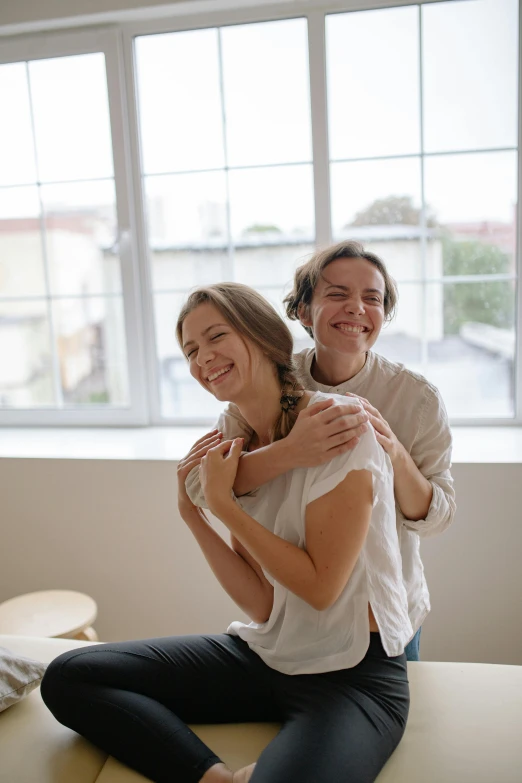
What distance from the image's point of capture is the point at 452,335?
98.2 inches

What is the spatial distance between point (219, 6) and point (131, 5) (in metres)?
0.31

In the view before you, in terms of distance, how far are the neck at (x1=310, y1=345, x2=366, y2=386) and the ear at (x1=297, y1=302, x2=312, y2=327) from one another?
0.21 ft

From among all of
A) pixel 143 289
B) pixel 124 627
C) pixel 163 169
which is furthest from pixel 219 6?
pixel 124 627

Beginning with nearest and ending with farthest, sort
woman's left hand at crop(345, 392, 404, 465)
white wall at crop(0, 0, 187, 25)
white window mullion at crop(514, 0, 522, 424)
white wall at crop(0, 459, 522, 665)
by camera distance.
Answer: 1. woman's left hand at crop(345, 392, 404, 465)
2. white wall at crop(0, 459, 522, 665)
3. white window mullion at crop(514, 0, 522, 424)
4. white wall at crop(0, 0, 187, 25)

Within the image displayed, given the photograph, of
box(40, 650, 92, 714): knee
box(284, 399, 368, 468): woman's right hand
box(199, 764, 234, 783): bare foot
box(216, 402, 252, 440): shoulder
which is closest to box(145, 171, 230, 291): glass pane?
box(216, 402, 252, 440): shoulder

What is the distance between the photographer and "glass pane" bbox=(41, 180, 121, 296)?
2.71 metres

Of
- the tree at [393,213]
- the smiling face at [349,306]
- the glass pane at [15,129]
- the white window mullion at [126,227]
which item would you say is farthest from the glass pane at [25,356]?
the smiling face at [349,306]

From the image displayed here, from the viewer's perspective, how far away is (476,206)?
2.41 m

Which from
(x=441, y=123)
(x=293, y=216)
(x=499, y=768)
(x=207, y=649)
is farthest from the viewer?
(x=293, y=216)

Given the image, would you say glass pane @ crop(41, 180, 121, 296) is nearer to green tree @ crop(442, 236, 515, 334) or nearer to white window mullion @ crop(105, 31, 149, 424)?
white window mullion @ crop(105, 31, 149, 424)

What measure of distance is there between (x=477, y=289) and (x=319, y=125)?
2.70 feet

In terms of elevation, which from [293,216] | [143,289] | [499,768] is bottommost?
[499,768]

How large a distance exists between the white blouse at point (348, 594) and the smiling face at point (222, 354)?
0.17m

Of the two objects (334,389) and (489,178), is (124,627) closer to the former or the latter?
(334,389)
